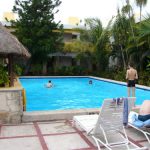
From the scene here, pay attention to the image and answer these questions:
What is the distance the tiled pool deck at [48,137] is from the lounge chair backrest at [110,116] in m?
0.50

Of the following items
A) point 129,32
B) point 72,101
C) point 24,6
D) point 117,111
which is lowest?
point 72,101

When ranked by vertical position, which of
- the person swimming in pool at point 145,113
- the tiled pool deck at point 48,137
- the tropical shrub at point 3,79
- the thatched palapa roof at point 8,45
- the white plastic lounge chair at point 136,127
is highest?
the thatched palapa roof at point 8,45

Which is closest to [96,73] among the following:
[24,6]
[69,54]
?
[69,54]

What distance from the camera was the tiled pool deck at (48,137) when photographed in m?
5.48

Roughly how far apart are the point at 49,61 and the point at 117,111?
2674 centimetres

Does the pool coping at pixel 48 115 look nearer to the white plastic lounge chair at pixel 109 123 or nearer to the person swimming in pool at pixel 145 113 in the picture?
the white plastic lounge chair at pixel 109 123

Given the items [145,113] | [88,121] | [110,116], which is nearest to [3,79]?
[88,121]

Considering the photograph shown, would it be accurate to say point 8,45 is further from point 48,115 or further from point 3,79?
point 48,115

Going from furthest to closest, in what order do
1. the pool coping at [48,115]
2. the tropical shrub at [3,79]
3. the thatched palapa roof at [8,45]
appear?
the tropical shrub at [3,79]
the thatched palapa roof at [8,45]
the pool coping at [48,115]

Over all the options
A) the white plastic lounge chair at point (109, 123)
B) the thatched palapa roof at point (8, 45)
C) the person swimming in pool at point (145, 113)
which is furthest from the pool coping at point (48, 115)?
the person swimming in pool at point (145, 113)

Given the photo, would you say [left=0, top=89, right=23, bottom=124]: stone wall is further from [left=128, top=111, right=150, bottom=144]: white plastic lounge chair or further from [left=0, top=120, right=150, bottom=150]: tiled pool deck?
[left=128, top=111, right=150, bottom=144]: white plastic lounge chair

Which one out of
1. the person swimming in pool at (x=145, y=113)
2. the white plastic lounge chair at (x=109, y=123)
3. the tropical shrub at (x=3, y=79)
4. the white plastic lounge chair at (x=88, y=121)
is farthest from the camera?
the tropical shrub at (x=3, y=79)

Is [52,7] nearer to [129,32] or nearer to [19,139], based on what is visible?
[129,32]

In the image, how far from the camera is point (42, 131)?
258 inches
